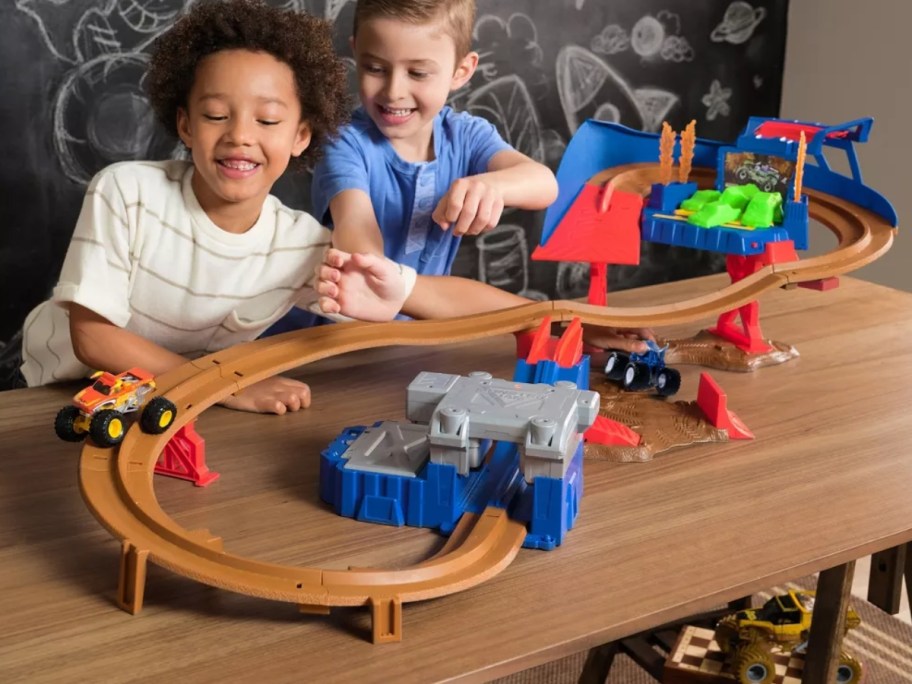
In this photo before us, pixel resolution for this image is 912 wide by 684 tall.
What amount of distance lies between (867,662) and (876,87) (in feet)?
4.22

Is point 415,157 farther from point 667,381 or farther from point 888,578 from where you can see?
point 888,578

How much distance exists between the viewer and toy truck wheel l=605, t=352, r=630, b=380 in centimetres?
121

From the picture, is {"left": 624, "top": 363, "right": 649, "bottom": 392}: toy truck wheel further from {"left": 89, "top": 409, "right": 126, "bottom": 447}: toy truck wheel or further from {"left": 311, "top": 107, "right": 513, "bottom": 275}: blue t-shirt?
{"left": 89, "top": 409, "right": 126, "bottom": 447}: toy truck wheel

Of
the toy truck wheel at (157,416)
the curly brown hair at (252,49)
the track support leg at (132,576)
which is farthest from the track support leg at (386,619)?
the curly brown hair at (252,49)

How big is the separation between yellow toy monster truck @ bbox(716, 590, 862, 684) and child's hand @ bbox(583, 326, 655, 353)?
42 centimetres

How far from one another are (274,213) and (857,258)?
0.70 metres

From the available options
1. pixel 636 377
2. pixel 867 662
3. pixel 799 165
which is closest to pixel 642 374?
pixel 636 377

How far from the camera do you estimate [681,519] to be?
3.08 ft

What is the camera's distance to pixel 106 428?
0.91m

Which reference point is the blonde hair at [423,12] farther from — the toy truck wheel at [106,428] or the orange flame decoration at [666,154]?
the toy truck wheel at [106,428]

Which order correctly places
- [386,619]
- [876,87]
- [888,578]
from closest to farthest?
1. [386,619]
2. [888,578]
3. [876,87]

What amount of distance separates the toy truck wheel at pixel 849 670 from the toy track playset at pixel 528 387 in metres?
0.44

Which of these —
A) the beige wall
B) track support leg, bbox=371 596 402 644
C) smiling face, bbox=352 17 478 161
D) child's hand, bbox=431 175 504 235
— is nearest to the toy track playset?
track support leg, bbox=371 596 402 644

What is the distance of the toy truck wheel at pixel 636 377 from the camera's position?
1.21 metres
